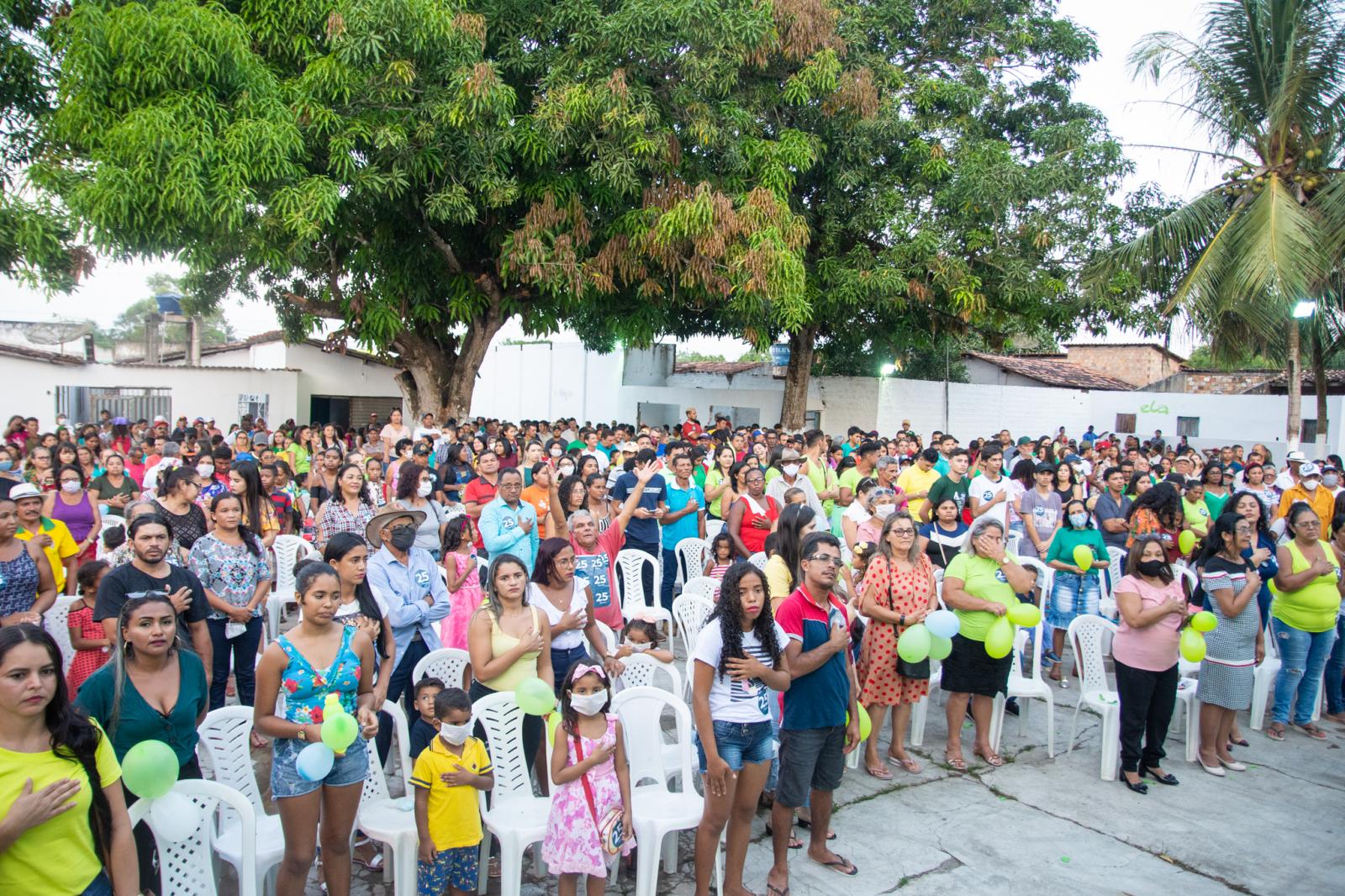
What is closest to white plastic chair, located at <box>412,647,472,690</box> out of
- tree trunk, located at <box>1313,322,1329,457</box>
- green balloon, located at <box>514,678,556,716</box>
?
green balloon, located at <box>514,678,556,716</box>

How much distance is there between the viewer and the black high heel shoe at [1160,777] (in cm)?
535

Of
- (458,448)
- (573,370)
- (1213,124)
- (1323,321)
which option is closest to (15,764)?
(458,448)

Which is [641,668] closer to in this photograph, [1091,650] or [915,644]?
[915,644]

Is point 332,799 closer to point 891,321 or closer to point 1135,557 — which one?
point 1135,557

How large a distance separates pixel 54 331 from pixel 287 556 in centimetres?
2008

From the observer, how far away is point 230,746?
3.73 m

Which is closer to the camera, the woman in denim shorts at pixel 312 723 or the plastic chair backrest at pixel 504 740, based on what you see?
the woman in denim shorts at pixel 312 723

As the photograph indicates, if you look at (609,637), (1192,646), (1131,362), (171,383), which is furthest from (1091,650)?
A: (1131,362)

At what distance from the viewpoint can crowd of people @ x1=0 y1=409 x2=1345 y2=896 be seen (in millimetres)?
3268

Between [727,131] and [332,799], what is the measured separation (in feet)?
41.9

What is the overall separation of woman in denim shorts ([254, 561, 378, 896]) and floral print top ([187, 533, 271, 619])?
1510mm

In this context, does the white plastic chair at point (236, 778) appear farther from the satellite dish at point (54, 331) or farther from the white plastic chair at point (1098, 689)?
the satellite dish at point (54, 331)

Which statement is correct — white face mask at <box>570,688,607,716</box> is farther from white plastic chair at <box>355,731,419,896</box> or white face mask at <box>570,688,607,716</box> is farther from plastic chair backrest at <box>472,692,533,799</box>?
white plastic chair at <box>355,731,419,896</box>

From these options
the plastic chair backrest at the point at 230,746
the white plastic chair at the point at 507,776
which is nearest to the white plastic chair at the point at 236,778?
the plastic chair backrest at the point at 230,746
